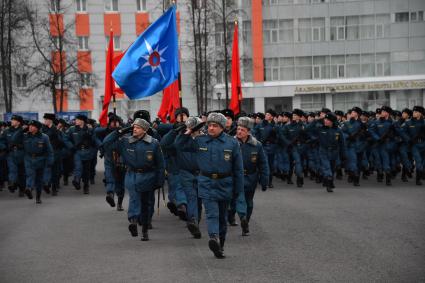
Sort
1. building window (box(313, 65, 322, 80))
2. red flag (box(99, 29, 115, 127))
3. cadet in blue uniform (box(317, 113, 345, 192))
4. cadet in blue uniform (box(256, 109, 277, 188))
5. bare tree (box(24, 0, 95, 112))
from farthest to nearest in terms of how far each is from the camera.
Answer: building window (box(313, 65, 322, 80)) < bare tree (box(24, 0, 95, 112)) < cadet in blue uniform (box(256, 109, 277, 188)) < cadet in blue uniform (box(317, 113, 345, 192)) < red flag (box(99, 29, 115, 127))

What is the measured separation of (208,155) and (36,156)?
Result: 856cm

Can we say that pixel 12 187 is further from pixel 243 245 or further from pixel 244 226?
pixel 243 245

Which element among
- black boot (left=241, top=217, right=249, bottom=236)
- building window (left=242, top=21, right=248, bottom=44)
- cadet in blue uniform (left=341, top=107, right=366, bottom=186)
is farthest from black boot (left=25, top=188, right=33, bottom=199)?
building window (left=242, top=21, right=248, bottom=44)

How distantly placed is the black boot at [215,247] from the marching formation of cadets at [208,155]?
0.05ft

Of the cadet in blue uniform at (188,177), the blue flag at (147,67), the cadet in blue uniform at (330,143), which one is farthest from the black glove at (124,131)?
the cadet in blue uniform at (330,143)

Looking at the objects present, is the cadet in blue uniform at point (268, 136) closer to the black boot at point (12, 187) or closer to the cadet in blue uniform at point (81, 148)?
the cadet in blue uniform at point (81, 148)

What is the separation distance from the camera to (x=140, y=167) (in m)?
10.5

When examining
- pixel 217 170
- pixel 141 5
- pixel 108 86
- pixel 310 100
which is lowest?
pixel 217 170

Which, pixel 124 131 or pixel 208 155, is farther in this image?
pixel 124 131

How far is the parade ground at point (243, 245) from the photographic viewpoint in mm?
7832

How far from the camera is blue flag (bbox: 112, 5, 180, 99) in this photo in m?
11.9

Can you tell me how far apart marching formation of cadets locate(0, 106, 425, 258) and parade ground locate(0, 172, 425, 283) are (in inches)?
17.6

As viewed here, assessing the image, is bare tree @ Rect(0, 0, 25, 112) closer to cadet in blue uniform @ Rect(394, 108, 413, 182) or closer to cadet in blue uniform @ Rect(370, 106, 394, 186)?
cadet in blue uniform @ Rect(370, 106, 394, 186)

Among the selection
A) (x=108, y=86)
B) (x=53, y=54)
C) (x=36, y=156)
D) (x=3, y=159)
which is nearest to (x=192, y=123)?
(x=108, y=86)
